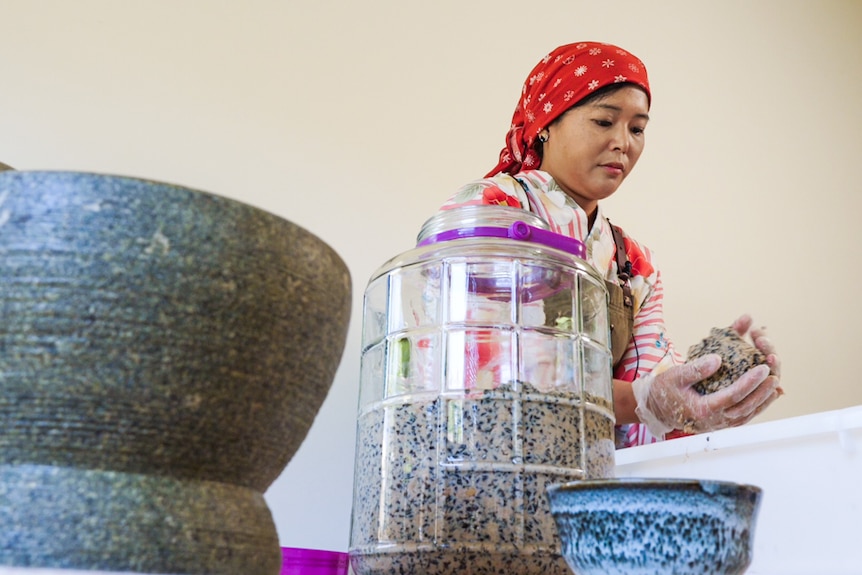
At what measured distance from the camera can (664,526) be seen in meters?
0.34

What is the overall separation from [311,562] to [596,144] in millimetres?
626

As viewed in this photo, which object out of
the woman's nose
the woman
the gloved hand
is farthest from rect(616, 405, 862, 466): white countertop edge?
the woman's nose

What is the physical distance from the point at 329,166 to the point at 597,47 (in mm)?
394

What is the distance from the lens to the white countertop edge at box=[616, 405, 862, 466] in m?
0.52

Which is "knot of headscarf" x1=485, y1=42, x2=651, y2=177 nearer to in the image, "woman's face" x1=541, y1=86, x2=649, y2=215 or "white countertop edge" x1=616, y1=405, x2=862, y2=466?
"woman's face" x1=541, y1=86, x2=649, y2=215

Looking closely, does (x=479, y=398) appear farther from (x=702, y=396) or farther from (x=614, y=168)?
(x=614, y=168)

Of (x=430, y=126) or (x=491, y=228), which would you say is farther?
(x=430, y=126)

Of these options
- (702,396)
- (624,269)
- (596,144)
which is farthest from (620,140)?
(702,396)

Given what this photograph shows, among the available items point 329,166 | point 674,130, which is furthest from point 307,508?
point 674,130

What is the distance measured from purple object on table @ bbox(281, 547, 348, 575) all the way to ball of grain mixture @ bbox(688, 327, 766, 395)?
41 cm

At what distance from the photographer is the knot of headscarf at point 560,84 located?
112 cm

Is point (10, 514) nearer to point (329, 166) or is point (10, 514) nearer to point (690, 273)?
point (329, 166)

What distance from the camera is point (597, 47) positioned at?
3.79 ft

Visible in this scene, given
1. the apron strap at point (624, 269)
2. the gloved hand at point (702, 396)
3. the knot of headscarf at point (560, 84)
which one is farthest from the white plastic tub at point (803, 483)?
the knot of headscarf at point (560, 84)
